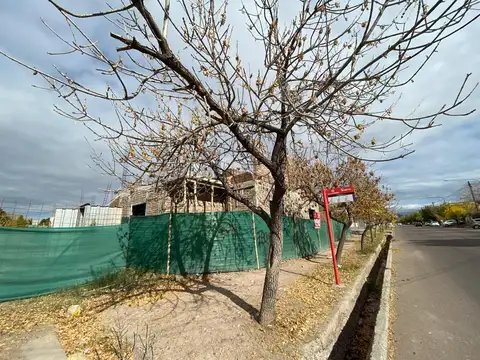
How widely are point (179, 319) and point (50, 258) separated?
13.7 ft

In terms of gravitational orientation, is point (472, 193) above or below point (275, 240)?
above

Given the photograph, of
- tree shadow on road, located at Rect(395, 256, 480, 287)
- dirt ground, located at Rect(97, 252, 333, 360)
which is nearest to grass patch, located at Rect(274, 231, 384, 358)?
dirt ground, located at Rect(97, 252, 333, 360)

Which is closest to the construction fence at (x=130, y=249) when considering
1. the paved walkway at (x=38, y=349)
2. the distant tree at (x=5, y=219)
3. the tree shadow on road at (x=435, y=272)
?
the paved walkway at (x=38, y=349)

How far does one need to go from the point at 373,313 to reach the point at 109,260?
7.74 metres

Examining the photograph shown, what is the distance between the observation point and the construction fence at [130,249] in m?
6.20

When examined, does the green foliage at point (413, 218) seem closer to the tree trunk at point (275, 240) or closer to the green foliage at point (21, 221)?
the tree trunk at point (275, 240)

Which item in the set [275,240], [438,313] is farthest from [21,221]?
[438,313]

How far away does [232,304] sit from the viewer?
5617 mm

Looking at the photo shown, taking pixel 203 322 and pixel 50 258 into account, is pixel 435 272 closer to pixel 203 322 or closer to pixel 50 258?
pixel 203 322

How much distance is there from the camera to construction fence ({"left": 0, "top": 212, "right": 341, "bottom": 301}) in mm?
6195

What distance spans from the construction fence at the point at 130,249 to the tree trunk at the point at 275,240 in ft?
14.3

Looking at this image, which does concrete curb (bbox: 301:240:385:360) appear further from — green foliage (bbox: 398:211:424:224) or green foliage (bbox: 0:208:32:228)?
green foliage (bbox: 398:211:424:224)

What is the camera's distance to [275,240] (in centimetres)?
475

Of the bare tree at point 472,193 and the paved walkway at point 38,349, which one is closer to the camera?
the paved walkway at point 38,349
